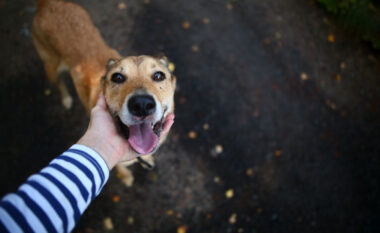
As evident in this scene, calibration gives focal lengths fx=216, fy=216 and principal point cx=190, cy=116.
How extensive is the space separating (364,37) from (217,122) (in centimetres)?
444

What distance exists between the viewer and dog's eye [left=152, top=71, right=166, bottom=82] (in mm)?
2647

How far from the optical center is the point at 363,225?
423 cm

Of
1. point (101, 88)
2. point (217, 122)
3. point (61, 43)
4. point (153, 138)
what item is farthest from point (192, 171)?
point (61, 43)

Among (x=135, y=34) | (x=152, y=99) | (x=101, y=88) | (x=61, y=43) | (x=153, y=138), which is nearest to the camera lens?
(x=152, y=99)

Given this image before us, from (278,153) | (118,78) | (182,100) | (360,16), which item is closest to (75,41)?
(118,78)

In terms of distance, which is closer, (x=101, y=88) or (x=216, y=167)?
(x=101, y=88)

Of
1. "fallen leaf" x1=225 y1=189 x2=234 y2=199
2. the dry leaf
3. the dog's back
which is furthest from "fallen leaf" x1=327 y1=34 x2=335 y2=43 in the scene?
the dry leaf

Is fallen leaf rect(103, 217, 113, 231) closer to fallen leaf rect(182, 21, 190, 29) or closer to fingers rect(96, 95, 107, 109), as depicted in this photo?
fingers rect(96, 95, 107, 109)

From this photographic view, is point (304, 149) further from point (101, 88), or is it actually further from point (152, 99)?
point (101, 88)

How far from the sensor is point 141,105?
6.98ft

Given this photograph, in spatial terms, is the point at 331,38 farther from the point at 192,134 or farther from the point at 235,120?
the point at 192,134

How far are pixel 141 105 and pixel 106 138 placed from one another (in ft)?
1.70

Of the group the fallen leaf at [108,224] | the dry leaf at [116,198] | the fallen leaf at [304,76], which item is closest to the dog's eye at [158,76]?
the dry leaf at [116,198]

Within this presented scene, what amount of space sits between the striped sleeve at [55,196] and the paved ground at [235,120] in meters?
2.39
